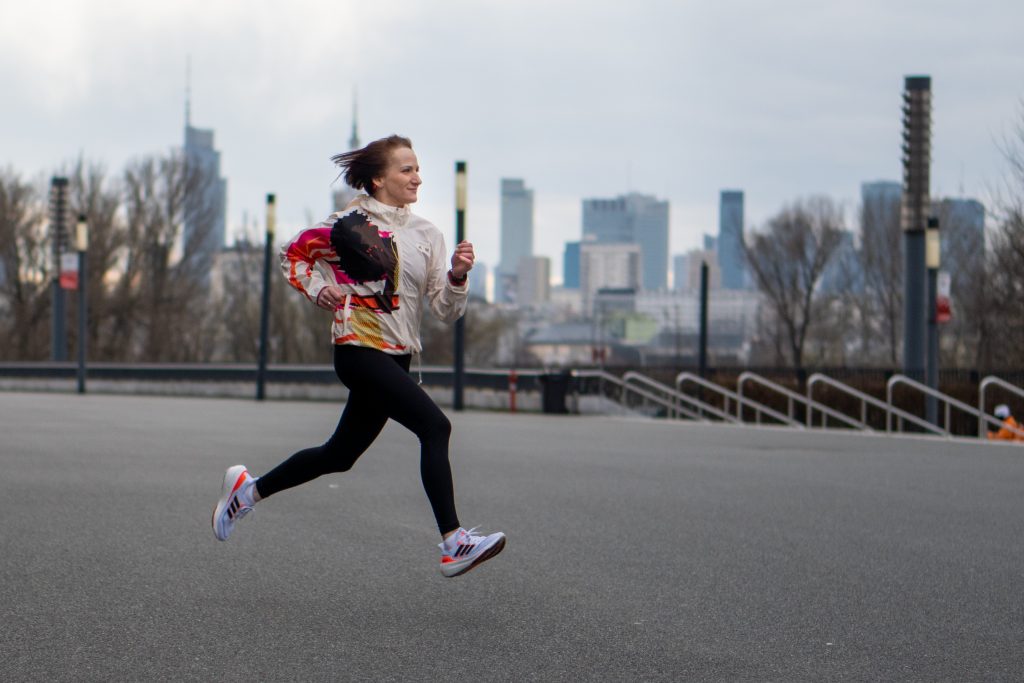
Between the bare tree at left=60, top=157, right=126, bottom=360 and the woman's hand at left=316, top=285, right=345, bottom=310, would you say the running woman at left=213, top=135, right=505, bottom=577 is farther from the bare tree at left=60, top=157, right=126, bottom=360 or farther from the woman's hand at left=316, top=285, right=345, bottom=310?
the bare tree at left=60, top=157, right=126, bottom=360

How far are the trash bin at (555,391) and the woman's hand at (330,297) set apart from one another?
68.6 feet

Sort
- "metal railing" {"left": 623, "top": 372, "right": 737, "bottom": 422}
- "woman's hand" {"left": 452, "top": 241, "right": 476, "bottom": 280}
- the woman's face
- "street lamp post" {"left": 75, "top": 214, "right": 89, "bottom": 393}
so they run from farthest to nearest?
"street lamp post" {"left": 75, "top": 214, "right": 89, "bottom": 393}
"metal railing" {"left": 623, "top": 372, "right": 737, "bottom": 422}
the woman's face
"woman's hand" {"left": 452, "top": 241, "right": 476, "bottom": 280}

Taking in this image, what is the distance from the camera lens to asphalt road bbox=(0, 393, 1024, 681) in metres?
4.90

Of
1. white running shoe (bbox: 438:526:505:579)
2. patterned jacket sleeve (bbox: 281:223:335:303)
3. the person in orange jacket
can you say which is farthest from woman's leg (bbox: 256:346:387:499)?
the person in orange jacket

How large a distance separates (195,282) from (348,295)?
5697 cm

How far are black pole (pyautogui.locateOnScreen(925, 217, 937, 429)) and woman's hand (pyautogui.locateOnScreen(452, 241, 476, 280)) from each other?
59.3ft

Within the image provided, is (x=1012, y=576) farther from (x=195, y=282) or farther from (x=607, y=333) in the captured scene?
(x=607, y=333)

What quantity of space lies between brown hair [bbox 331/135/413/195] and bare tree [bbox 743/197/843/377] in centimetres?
5603

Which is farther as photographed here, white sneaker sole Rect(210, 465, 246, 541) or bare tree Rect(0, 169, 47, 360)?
bare tree Rect(0, 169, 47, 360)

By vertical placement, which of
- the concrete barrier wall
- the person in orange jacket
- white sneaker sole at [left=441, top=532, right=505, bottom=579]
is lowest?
the concrete barrier wall

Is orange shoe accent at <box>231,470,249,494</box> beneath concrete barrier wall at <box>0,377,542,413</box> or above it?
above

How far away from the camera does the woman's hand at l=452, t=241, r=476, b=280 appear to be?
18.2ft

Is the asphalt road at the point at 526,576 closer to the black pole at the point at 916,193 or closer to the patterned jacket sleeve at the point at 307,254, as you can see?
the patterned jacket sleeve at the point at 307,254

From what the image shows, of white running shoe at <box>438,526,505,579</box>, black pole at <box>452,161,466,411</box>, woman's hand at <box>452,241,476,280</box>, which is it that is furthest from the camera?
black pole at <box>452,161,466,411</box>
